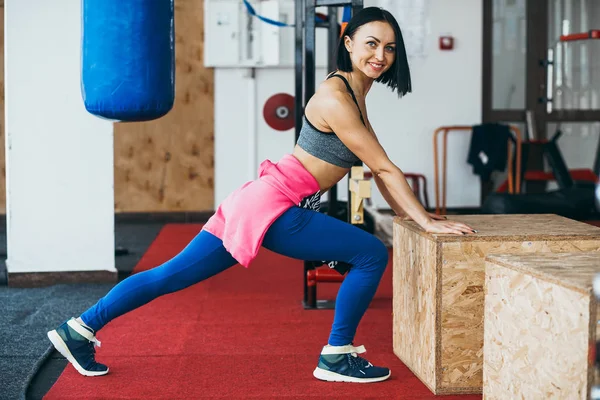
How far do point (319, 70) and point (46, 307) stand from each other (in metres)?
4.04

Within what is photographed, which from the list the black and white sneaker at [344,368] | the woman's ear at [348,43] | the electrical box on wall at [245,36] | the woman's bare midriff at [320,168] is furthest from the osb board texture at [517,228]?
the electrical box on wall at [245,36]

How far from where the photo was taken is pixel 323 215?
286 cm

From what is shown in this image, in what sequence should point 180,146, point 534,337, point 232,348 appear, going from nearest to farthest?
point 534,337
point 232,348
point 180,146

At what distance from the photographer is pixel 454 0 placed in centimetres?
771

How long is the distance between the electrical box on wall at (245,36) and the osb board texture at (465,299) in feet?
16.2

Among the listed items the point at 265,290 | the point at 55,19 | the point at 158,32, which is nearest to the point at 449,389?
the point at 158,32

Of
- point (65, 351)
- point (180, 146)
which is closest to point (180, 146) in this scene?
point (180, 146)

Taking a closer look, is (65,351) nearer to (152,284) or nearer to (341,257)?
(152,284)

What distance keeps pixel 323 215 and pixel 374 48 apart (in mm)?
573

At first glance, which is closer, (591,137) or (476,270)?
(476,270)

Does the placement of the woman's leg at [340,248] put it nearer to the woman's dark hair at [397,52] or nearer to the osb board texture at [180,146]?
the woman's dark hair at [397,52]

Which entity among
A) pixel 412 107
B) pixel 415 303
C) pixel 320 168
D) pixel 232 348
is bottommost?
pixel 232 348

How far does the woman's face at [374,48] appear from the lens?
2.82 m

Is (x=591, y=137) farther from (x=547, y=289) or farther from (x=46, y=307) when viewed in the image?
(x=547, y=289)
